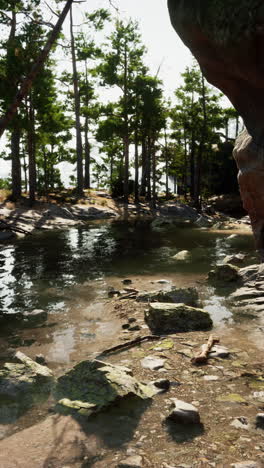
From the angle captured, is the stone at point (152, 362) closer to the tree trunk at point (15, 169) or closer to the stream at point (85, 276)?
the stream at point (85, 276)

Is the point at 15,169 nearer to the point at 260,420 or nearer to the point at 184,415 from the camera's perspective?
the point at 184,415

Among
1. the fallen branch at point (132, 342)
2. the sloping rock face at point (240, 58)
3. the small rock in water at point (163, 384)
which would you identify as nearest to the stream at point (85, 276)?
the fallen branch at point (132, 342)

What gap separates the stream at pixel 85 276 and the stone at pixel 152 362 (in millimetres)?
1104

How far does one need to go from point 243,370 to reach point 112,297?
17.1ft

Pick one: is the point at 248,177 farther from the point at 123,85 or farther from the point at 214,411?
the point at 123,85

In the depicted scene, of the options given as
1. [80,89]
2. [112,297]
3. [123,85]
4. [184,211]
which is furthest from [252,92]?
[80,89]

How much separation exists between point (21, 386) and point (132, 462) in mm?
2403

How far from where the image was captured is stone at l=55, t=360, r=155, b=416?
17.5ft

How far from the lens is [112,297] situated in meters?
11.1

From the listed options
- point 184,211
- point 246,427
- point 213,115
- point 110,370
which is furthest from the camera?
point 213,115

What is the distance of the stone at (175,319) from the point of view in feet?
27.6

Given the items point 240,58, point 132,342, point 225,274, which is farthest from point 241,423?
point 225,274

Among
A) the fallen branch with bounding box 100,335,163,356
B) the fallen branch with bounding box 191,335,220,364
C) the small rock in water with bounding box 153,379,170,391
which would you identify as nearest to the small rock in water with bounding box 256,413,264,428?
the small rock in water with bounding box 153,379,170,391

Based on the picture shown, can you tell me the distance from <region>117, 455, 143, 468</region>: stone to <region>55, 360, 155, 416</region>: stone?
0.99 metres
